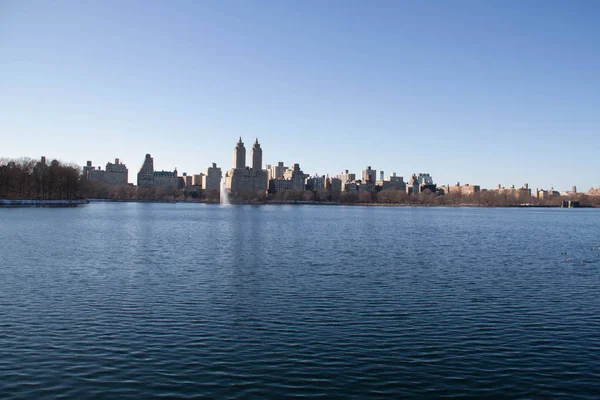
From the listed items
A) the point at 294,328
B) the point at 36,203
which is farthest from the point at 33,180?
the point at 294,328

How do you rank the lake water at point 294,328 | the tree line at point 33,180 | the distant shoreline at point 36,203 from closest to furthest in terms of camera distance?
the lake water at point 294,328, the distant shoreline at point 36,203, the tree line at point 33,180

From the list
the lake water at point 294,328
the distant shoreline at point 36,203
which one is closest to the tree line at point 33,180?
the distant shoreline at point 36,203

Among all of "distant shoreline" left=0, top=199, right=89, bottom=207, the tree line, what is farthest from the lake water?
the tree line

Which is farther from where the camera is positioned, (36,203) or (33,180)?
(33,180)

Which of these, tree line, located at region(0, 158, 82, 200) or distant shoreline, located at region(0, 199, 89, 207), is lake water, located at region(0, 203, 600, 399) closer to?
distant shoreline, located at region(0, 199, 89, 207)

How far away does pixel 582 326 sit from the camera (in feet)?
65.4

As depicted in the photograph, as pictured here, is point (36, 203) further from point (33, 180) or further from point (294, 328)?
point (294, 328)

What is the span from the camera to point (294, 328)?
744 inches

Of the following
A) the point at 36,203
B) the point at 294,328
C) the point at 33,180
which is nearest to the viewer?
the point at 294,328

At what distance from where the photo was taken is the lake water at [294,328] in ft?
45.6

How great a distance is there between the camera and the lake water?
45.6 ft

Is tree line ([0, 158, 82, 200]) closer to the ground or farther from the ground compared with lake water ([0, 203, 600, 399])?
farther from the ground

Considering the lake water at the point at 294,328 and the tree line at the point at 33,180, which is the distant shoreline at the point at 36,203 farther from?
the lake water at the point at 294,328

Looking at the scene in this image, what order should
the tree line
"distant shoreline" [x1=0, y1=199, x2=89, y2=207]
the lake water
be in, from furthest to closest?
1. the tree line
2. "distant shoreline" [x1=0, y1=199, x2=89, y2=207]
3. the lake water
